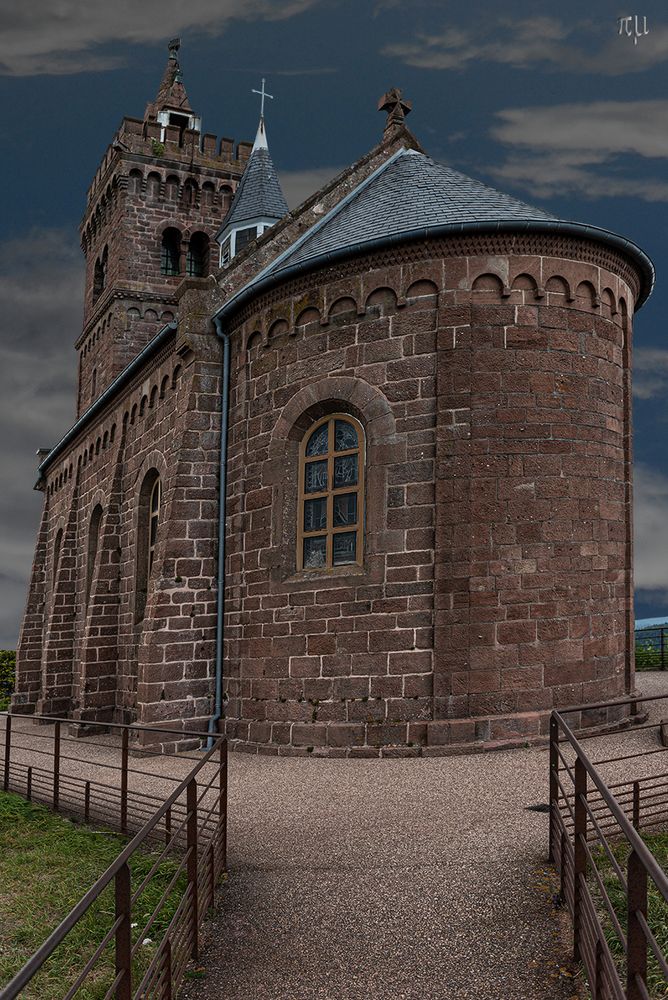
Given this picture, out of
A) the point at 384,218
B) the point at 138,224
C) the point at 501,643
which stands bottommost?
the point at 501,643

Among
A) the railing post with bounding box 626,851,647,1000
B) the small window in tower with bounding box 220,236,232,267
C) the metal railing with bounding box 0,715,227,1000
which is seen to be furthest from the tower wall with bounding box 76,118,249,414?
the railing post with bounding box 626,851,647,1000

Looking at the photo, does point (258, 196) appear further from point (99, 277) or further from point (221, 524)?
point (221, 524)

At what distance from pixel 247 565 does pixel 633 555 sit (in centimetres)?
560

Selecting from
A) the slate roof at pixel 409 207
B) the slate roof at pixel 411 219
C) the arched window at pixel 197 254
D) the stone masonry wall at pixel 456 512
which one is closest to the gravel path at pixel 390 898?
the stone masonry wall at pixel 456 512

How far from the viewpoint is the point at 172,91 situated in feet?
111

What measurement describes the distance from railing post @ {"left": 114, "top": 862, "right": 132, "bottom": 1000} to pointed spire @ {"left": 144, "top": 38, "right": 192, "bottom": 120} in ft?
115

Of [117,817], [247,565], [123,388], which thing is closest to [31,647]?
[123,388]

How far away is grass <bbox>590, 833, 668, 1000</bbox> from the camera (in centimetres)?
446

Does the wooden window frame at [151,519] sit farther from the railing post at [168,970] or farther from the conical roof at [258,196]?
the conical roof at [258,196]

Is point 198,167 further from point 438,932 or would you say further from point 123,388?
point 438,932

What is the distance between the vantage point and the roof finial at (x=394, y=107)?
14977 millimetres

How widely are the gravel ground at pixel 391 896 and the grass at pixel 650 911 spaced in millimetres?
292

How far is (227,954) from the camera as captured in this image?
195 inches

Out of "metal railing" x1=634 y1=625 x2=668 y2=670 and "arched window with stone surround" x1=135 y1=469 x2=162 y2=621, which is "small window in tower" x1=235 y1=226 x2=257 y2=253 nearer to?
"arched window with stone surround" x1=135 y1=469 x2=162 y2=621
